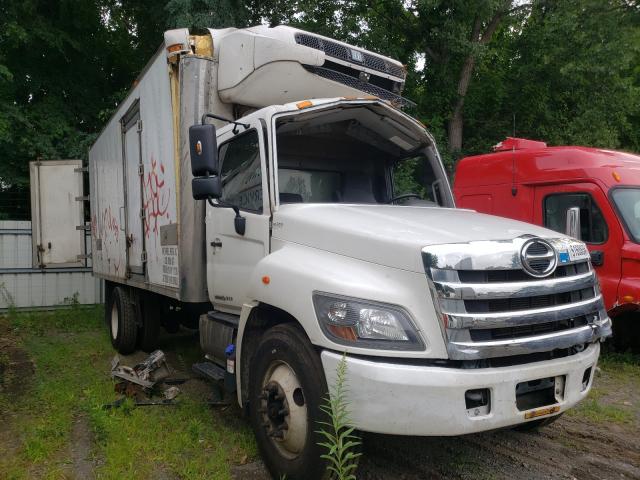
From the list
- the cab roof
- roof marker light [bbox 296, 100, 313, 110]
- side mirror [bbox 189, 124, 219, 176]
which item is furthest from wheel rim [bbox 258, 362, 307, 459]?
the cab roof

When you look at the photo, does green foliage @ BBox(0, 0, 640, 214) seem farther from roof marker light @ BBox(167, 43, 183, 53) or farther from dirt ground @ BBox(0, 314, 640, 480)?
dirt ground @ BBox(0, 314, 640, 480)

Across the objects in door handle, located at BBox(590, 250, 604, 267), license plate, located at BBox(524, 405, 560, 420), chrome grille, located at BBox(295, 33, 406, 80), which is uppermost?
chrome grille, located at BBox(295, 33, 406, 80)

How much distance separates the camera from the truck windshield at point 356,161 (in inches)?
174

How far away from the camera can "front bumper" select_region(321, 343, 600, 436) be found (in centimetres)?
270

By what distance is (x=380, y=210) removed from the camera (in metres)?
3.91

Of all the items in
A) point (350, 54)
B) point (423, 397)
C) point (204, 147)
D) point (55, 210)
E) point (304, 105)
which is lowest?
point (423, 397)

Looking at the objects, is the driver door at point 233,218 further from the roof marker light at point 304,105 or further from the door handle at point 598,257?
the door handle at point 598,257

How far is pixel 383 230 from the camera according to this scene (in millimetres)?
3203

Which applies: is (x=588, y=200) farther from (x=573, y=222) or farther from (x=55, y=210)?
(x=55, y=210)

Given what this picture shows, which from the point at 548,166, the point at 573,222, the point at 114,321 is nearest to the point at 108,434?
the point at 114,321

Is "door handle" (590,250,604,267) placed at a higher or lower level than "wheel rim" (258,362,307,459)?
higher

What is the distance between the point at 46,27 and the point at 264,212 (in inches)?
497

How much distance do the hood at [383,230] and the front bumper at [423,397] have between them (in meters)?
0.56

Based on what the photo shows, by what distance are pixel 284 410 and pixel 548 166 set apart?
5.31 m
